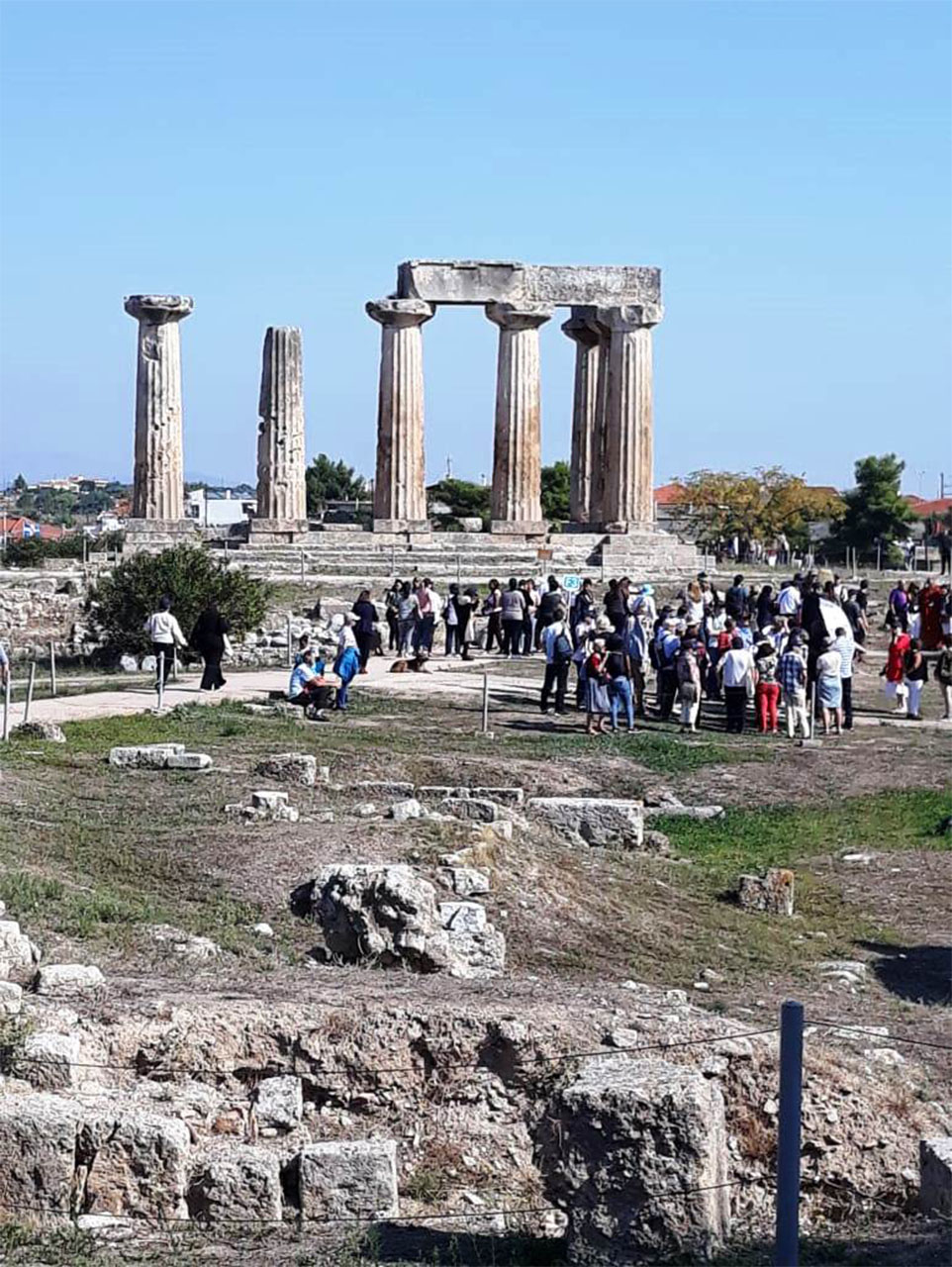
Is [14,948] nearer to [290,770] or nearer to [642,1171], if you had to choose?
[642,1171]

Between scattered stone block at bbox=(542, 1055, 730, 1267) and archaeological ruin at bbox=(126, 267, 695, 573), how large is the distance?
42533 millimetres

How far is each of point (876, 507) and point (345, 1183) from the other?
86298mm

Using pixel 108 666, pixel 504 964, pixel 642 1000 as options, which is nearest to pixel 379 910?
pixel 504 964

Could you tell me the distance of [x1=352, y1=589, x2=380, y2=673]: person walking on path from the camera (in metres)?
34.2

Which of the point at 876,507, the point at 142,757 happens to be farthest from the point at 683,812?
the point at 876,507

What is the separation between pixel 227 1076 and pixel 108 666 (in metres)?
26.9

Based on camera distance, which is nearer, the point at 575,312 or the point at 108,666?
the point at 108,666

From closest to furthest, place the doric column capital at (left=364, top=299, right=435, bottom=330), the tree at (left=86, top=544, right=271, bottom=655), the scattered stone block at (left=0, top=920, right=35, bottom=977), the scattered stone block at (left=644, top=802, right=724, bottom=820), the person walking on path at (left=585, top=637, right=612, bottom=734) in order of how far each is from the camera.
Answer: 1. the scattered stone block at (left=0, top=920, right=35, bottom=977)
2. the scattered stone block at (left=644, top=802, right=724, bottom=820)
3. the person walking on path at (left=585, top=637, right=612, bottom=734)
4. the tree at (left=86, top=544, right=271, bottom=655)
5. the doric column capital at (left=364, top=299, right=435, bottom=330)

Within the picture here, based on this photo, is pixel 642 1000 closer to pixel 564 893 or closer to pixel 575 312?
pixel 564 893

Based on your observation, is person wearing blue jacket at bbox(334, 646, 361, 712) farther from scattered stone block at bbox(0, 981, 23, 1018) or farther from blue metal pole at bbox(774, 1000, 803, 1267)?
blue metal pole at bbox(774, 1000, 803, 1267)

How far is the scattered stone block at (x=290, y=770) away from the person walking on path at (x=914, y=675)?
1164cm

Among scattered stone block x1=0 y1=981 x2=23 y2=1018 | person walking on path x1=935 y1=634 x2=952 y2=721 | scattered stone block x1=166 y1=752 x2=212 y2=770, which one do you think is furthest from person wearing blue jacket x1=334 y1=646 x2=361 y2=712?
scattered stone block x1=0 y1=981 x2=23 y2=1018

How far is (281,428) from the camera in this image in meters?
53.8

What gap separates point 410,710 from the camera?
30859 mm
